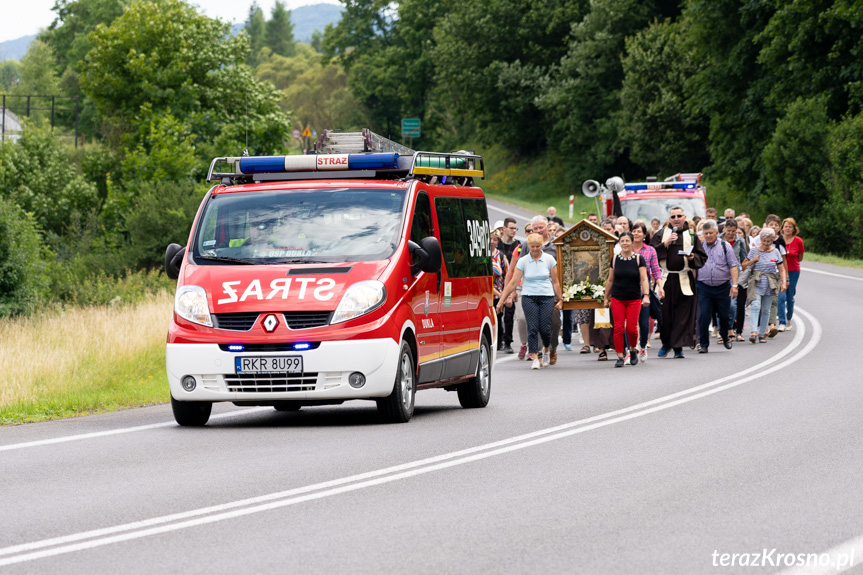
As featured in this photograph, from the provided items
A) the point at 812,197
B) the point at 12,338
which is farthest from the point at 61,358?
the point at 812,197

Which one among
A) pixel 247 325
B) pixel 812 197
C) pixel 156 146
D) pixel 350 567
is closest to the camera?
pixel 350 567

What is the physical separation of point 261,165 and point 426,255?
2101 millimetres

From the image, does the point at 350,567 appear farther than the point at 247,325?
No

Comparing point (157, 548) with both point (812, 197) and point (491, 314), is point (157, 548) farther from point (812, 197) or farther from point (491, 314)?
point (812, 197)

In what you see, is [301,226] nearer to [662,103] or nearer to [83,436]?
[83,436]

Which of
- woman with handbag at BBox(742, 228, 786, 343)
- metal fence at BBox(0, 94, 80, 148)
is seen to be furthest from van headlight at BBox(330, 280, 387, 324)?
metal fence at BBox(0, 94, 80, 148)

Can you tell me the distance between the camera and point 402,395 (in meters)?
12.2

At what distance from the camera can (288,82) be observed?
15862 cm

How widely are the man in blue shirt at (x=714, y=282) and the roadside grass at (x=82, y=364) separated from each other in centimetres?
822

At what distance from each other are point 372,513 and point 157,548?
4.52 feet

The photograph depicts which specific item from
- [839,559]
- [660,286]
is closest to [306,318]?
[839,559]

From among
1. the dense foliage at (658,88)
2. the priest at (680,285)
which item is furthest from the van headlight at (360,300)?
the dense foliage at (658,88)

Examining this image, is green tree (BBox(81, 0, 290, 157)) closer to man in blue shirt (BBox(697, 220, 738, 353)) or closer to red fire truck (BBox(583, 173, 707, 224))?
red fire truck (BBox(583, 173, 707, 224))

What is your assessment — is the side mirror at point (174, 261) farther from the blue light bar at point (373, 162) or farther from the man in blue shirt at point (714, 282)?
the man in blue shirt at point (714, 282)
